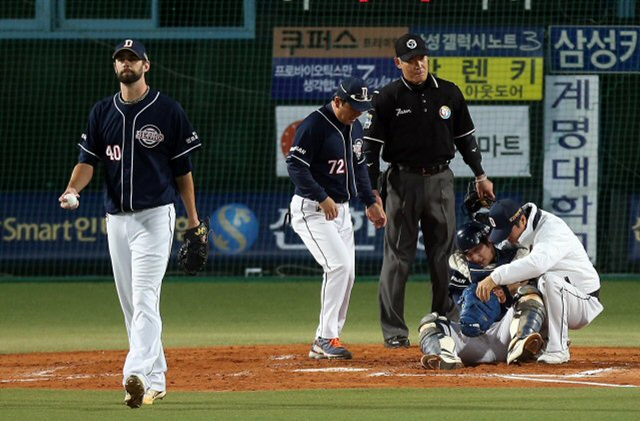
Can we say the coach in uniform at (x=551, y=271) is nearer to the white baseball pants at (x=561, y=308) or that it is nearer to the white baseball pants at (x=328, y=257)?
the white baseball pants at (x=561, y=308)

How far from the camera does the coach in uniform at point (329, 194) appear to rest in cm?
930

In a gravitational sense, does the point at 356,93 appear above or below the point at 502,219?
above

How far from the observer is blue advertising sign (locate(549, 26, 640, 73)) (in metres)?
16.2

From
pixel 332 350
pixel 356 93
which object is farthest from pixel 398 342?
pixel 356 93

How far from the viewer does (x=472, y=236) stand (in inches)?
352

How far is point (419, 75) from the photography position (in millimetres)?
10125

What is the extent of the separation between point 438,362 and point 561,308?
0.83m

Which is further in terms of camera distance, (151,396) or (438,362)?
Answer: (438,362)

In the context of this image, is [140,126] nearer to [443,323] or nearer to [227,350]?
[443,323]

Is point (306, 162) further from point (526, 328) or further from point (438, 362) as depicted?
point (526, 328)

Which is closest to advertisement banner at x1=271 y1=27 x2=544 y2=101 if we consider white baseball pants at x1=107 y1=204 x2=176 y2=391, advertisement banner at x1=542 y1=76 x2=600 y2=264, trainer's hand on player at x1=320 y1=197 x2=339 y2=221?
advertisement banner at x1=542 y1=76 x2=600 y2=264

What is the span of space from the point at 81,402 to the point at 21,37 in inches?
376

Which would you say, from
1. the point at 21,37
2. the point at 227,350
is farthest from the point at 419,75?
the point at 21,37

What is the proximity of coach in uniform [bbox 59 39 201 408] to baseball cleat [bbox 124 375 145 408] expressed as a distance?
113 millimetres
